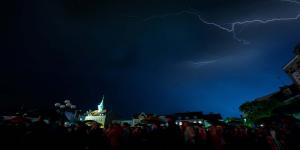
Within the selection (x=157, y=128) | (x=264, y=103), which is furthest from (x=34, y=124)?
(x=264, y=103)

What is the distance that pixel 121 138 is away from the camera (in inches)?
364

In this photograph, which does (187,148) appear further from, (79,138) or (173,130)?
(79,138)

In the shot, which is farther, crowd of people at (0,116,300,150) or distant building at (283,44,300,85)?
distant building at (283,44,300,85)

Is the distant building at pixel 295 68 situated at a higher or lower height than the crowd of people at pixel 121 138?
higher

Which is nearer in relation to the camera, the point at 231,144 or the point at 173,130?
the point at 173,130

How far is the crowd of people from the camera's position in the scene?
6.49m

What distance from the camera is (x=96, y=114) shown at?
37969 mm

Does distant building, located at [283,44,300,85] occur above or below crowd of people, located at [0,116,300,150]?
above

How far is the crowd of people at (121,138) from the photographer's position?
6490 mm

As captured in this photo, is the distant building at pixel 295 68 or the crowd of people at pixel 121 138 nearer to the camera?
the crowd of people at pixel 121 138

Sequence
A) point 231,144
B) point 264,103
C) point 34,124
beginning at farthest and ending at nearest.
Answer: point 264,103 < point 231,144 < point 34,124

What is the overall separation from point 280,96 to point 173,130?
3253 cm

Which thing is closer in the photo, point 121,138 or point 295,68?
point 121,138

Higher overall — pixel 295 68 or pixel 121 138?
pixel 295 68
